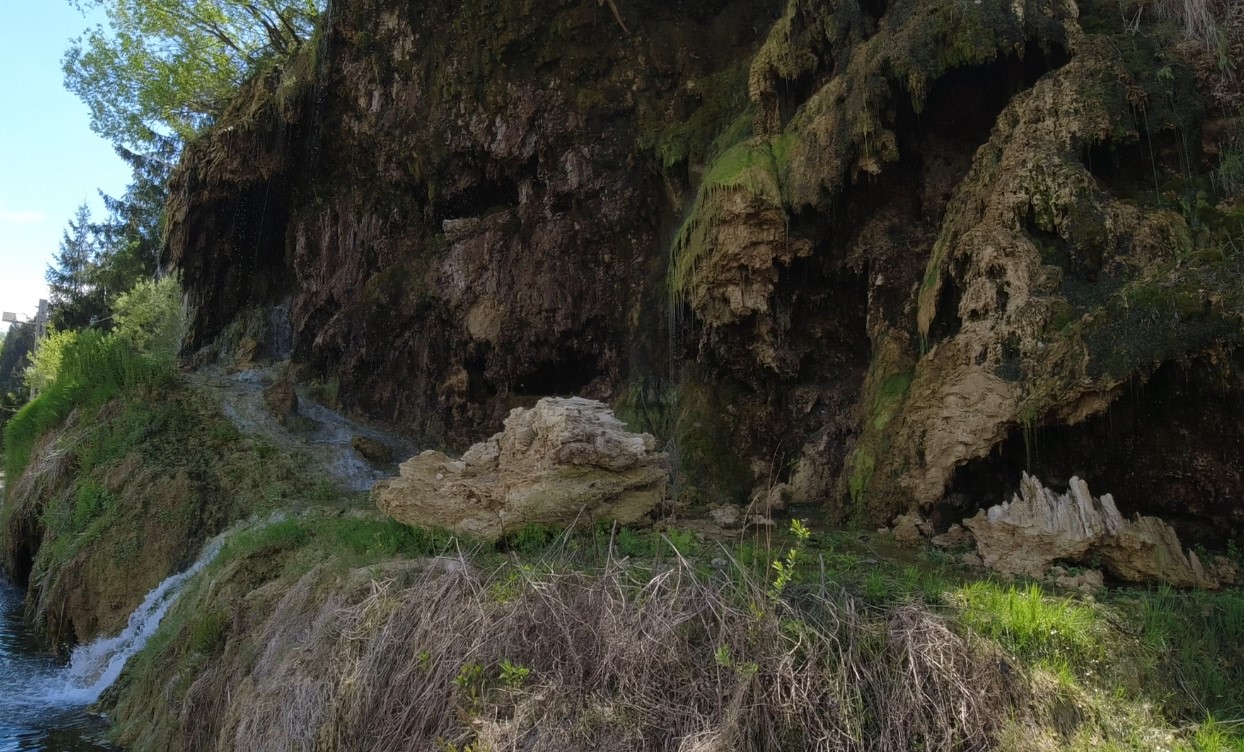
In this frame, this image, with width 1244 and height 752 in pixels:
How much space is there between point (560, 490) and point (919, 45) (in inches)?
243

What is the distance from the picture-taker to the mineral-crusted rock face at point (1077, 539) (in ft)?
21.2

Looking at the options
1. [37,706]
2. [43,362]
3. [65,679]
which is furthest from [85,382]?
[43,362]

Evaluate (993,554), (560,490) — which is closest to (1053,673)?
(993,554)

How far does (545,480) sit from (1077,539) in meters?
4.11

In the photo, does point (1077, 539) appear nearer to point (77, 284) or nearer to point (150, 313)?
point (150, 313)

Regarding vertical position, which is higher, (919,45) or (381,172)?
(381,172)

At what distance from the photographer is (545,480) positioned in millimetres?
7629

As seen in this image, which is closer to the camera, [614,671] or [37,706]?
[614,671]

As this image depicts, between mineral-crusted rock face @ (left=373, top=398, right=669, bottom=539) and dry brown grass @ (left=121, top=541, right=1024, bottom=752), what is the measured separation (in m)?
1.32

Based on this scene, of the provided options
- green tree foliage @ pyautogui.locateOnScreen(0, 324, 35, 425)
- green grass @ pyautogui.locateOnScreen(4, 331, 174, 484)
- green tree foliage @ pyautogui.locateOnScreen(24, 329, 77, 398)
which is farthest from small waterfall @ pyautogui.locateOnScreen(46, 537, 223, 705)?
green tree foliage @ pyautogui.locateOnScreen(0, 324, 35, 425)

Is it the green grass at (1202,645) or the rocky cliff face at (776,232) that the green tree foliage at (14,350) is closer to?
the rocky cliff face at (776,232)

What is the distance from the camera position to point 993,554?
704cm

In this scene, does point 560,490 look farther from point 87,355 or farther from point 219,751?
point 87,355

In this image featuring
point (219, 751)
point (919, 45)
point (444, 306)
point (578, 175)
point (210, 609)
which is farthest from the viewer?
point (444, 306)
